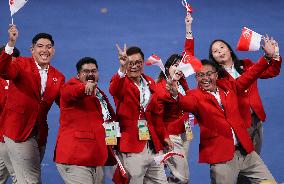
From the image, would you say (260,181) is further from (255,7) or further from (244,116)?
(255,7)

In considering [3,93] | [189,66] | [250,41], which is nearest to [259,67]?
[250,41]

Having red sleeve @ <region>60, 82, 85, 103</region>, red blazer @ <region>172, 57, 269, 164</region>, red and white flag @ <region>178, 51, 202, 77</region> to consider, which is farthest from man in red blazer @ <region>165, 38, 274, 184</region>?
red sleeve @ <region>60, 82, 85, 103</region>

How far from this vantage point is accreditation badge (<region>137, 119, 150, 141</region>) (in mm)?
5359

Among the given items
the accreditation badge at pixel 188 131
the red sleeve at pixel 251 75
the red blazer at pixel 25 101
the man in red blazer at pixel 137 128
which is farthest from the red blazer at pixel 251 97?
the red blazer at pixel 25 101

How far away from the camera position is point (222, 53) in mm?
5738

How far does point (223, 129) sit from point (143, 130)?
2.22 feet

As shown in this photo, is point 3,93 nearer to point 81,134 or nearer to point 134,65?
point 81,134

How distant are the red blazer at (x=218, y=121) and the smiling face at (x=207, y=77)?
53 millimetres

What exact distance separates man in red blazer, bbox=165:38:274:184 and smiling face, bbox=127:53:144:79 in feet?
1.65

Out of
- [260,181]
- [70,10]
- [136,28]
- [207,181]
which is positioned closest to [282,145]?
[207,181]

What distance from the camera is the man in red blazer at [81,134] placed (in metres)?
4.97

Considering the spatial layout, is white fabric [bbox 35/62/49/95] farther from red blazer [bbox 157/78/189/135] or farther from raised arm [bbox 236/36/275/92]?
raised arm [bbox 236/36/275/92]

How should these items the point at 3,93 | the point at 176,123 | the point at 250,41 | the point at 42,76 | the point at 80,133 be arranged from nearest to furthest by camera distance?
the point at 80,133, the point at 42,76, the point at 250,41, the point at 3,93, the point at 176,123

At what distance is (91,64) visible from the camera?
201 inches
